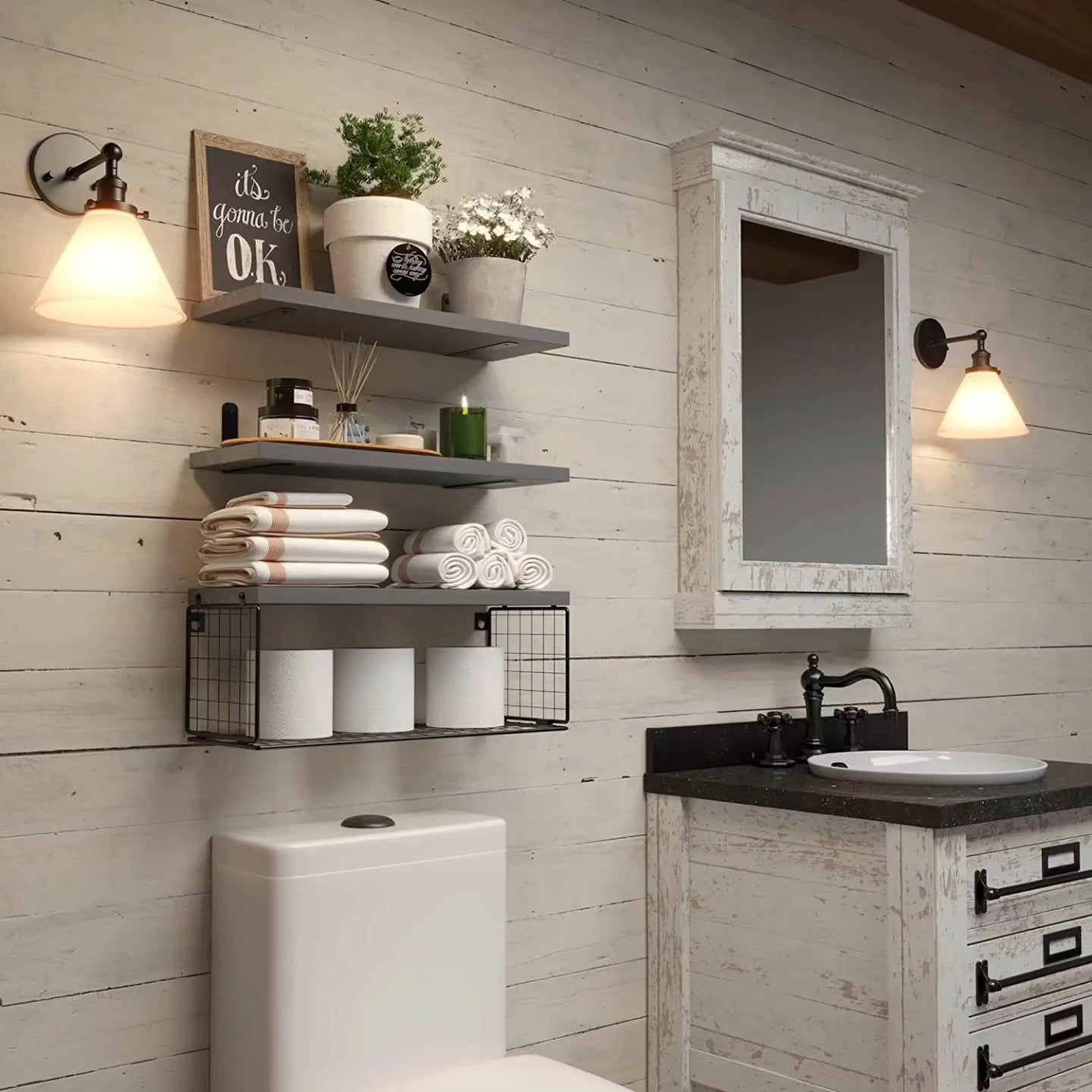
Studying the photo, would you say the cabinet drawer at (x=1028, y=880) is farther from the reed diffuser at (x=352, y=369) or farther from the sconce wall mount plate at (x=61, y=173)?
the sconce wall mount plate at (x=61, y=173)

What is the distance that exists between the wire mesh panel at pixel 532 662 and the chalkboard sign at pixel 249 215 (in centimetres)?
68

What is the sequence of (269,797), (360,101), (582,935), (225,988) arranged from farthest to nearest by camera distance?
(582,935) < (360,101) < (269,797) < (225,988)

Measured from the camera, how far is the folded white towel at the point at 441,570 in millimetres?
2020

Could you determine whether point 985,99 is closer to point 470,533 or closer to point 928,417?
point 928,417

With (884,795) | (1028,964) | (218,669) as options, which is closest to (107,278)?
(218,669)

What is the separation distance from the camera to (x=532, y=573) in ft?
7.00

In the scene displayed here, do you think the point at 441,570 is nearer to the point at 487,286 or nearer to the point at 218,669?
the point at 218,669

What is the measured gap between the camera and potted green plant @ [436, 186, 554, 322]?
213cm

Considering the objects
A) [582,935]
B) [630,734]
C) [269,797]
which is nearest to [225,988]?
[269,797]

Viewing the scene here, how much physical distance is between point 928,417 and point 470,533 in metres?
1.47

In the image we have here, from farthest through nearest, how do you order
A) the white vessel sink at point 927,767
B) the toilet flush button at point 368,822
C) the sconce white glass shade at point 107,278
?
the white vessel sink at point 927,767
the toilet flush button at point 368,822
the sconce white glass shade at point 107,278

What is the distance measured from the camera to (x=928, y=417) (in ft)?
10.2

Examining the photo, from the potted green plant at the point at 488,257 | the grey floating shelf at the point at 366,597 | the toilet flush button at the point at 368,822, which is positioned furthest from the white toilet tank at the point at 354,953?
the potted green plant at the point at 488,257

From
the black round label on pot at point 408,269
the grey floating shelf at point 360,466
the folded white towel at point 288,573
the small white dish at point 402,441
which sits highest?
the black round label on pot at point 408,269
